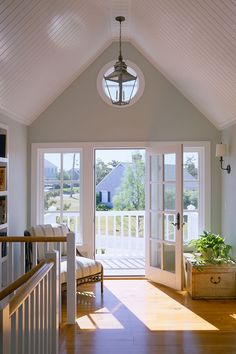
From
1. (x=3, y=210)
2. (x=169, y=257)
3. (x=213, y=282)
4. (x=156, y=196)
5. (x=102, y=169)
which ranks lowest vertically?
(x=213, y=282)

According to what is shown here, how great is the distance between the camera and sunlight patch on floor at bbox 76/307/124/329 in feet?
11.2

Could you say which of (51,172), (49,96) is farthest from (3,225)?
(49,96)

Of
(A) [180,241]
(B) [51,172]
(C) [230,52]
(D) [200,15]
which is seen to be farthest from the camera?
(B) [51,172]

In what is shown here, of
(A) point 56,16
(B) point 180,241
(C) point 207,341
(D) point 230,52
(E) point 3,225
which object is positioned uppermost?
(A) point 56,16

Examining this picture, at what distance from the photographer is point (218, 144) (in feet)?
15.7

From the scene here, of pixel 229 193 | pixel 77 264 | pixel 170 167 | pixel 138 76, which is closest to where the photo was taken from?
pixel 77 264

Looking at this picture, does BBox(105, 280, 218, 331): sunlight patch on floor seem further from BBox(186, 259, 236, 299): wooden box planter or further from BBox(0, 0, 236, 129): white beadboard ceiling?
BBox(0, 0, 236, 129): white beadboard ceiling

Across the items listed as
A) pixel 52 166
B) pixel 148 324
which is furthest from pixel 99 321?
pixel 52 166

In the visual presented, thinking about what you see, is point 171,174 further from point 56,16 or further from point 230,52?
point 56,16

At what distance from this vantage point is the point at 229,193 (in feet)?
15.3

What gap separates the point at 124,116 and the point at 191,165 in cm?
126

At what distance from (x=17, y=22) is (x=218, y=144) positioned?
304 centimetres

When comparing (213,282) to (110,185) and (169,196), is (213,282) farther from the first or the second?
(110,185)

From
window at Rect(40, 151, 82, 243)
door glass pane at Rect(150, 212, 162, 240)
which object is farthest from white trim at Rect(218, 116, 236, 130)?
window at Rect(40, 151, 82, 243)
